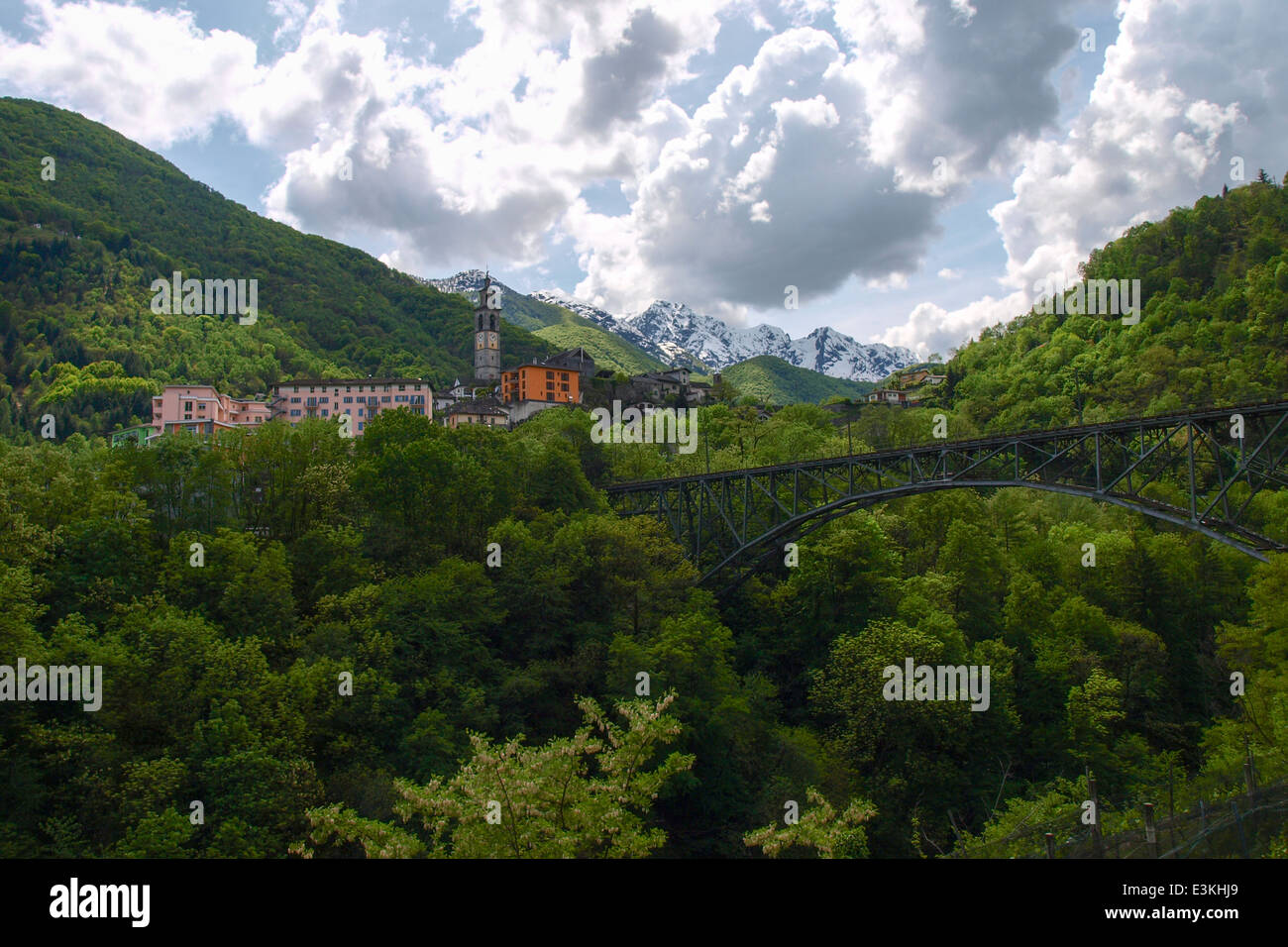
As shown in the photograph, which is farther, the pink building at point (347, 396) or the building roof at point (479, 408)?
the pink building at point (347, 396)

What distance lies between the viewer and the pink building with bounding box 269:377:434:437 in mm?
86688

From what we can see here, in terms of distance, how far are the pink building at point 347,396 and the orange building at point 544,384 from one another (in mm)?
9830

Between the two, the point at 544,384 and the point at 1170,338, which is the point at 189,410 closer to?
the point at 544,384

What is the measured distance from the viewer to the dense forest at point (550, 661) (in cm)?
2097

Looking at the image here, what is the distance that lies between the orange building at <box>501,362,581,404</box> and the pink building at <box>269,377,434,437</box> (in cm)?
983

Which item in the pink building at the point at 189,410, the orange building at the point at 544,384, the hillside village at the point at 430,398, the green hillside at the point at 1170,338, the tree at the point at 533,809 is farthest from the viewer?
the orange building at the point at 544,384

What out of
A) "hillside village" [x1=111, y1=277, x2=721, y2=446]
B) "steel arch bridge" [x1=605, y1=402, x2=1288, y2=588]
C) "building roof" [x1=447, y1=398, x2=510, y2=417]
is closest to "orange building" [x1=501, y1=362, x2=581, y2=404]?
"hillside village" [x1=111, y1=277, x2=721, y2=446]

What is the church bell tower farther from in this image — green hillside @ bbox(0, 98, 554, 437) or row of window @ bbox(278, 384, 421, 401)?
row of window @ bbox(278, 384, 421, 401)

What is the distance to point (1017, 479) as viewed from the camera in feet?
96.7

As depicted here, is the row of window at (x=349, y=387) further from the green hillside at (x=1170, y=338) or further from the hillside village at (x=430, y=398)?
the green hillside at (x=1170, y=338)

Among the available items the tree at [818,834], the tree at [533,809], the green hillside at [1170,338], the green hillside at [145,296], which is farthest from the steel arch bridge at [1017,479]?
the green hillside at [145,296]

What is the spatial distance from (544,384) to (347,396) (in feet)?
70.0

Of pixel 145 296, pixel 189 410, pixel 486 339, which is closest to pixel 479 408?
pixel 189 410
